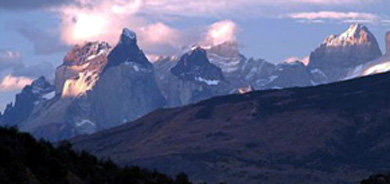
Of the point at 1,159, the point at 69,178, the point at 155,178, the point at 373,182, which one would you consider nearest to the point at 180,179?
the point at 155,178

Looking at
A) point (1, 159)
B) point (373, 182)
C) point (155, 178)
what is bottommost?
point (373, 182)

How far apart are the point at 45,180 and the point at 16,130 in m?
11.6

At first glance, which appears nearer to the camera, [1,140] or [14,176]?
[14,176]

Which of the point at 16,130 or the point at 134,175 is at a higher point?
the point at 16,130

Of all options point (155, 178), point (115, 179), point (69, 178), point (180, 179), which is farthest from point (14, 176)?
point (180, 179)

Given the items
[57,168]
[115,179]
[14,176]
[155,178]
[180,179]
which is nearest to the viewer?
[14,176]

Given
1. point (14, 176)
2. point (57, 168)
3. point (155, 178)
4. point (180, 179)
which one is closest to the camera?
point (14, 176)

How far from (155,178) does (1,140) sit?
16.5 m

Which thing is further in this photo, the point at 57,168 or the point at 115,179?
the point at 115,179

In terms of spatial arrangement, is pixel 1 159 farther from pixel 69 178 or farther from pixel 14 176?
pixel 69 178

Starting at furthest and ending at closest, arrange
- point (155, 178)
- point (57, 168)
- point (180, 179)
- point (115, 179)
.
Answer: point (180, 179) → point (155, 178) → point (115, 179) → point (57, 168)

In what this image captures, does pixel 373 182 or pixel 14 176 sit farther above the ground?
pixel 14 176

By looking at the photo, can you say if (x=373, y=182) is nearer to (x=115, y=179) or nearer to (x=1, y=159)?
(x=115, y=179)

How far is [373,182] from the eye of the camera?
95.7 metres
